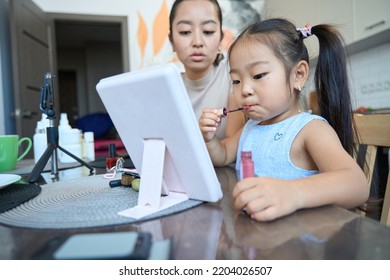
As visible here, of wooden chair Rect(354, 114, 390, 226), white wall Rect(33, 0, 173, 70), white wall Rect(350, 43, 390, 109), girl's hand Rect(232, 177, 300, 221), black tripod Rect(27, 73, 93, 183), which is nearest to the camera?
girl's hand Rect(232, 177, 300, 221)

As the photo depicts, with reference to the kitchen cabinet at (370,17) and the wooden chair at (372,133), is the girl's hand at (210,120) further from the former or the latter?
the kitchen cabinet at (370,17)

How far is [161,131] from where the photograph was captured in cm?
43

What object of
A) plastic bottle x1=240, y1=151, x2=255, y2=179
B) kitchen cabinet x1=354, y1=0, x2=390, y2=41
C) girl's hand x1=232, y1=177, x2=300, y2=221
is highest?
kitchen cabinet x1=354, y1=0, x2=390, y2=41

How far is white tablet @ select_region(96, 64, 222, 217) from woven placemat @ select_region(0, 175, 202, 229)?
39 mm

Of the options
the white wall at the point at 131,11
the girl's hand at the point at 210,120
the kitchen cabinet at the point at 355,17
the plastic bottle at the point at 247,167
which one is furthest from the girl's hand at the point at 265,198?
the white wall at the point at 131,11

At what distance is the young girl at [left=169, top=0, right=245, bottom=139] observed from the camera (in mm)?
1168

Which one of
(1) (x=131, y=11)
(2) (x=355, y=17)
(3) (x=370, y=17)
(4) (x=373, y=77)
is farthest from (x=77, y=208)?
(1) (x=131, y=11)

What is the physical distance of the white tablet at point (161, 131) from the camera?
1.25ft

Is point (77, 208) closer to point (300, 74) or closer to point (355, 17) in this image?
point (300, 74)

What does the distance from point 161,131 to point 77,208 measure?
0.17m

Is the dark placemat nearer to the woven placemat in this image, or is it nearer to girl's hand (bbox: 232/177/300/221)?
the woven placemat

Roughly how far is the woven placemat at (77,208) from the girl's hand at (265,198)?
0.09 metres

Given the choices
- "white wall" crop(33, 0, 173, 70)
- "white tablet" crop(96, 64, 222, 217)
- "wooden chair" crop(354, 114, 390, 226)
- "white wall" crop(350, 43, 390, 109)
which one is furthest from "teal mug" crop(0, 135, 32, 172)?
"white wall" crop(33, 0, 173, 70)
